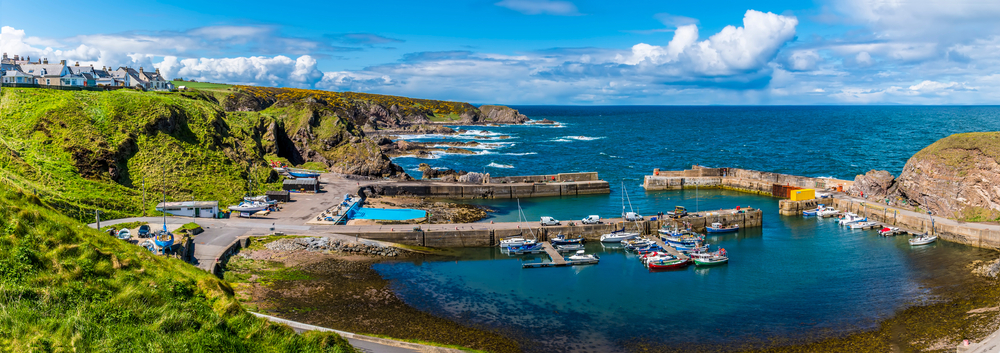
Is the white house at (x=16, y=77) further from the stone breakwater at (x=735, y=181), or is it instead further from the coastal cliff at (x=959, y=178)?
the coastal cliff at (x=959, y=178)

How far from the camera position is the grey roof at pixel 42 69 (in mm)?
78875

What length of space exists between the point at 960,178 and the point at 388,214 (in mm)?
61929

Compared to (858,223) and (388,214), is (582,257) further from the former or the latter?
(858,223)

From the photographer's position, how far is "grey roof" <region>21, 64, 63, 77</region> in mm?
78875

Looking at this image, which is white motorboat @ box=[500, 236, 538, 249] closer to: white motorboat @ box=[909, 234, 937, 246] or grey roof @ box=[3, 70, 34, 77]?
white motorboat @ box=[909, 234, 937, 246]

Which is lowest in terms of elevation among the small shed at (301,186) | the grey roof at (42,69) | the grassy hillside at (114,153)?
the small shed at (301,186)

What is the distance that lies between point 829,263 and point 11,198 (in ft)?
189

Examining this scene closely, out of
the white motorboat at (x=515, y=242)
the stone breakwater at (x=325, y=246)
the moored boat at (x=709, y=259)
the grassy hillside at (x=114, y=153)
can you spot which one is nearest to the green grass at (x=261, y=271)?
the stone breakwater at (x=325, y=246)

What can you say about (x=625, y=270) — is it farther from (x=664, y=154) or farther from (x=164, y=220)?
(x=664, y=154)

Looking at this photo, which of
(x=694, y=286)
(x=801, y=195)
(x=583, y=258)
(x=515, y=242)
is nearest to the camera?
(x=694, y=286)

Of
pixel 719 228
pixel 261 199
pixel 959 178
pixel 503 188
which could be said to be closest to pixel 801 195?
pixel 959 178

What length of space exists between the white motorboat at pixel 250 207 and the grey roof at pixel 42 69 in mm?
44439

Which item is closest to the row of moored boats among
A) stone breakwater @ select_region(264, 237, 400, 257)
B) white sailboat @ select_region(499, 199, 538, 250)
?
white sailboat @ select_region(499, 199, 538, 250)

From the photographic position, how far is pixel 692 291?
44625 mm
